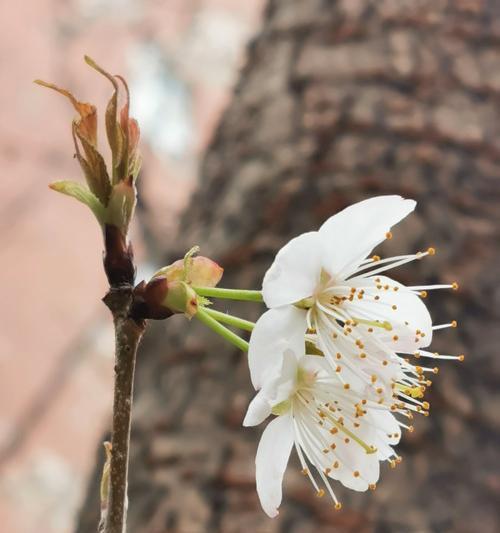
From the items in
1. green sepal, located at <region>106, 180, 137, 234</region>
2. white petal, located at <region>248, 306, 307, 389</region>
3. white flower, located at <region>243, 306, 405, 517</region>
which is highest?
green sepal, located at <region>106, 180, 137, 234</region>

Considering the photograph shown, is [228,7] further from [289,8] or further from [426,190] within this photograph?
[426,190]

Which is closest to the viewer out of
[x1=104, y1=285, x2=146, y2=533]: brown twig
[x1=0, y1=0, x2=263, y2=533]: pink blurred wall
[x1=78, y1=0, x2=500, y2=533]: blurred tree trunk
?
[x1=104, y1=285, x2=146, y2=533]: brown twig

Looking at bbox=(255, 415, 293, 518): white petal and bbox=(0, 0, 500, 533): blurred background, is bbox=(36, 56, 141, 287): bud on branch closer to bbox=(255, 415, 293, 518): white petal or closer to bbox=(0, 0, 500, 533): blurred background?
bbox=(255, 415, 293, 518): white petal

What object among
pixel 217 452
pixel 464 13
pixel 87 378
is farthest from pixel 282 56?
pixel 87 378

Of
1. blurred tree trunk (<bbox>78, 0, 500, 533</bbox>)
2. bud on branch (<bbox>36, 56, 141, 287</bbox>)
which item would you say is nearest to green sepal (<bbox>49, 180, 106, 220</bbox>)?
bud on branch (<bbox>36, 56, 141, 287</bbox>)

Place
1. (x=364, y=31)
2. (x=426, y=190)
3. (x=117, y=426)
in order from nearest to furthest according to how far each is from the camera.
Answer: (x=117, y=426) → (x=426, y=190) → (x=364, y=31)

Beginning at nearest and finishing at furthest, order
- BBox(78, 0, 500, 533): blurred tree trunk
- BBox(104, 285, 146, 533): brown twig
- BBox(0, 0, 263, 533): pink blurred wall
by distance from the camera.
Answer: BBox(104, 285, 146, 533): brown twig < BBox(78, 0, 500, 533): blurred tree trunk < BBox(0, 0, 263, 533): pink blurred wall

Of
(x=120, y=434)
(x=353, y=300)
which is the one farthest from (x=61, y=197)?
(x=120, y=434)

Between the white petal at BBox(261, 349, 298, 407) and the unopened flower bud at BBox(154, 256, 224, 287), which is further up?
the unopened flower bud at BBox(154, 256, 224, 287)
